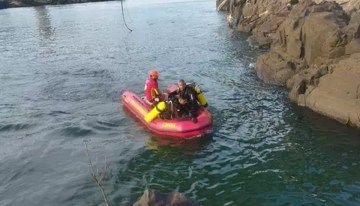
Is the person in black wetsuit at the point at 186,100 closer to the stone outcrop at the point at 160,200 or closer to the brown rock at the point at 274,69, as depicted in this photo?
the stone outcrop at the point at 160,200

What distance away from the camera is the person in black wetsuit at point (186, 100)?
45.5 feet

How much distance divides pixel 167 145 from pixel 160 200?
5.81 metres

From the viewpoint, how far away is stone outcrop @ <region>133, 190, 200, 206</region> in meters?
7.45

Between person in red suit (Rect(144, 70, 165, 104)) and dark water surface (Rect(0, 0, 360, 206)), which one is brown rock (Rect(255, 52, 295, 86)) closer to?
dark water surface (Rect(0, 0, 360, 206))

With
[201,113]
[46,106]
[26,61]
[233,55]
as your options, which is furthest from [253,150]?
[26,61]

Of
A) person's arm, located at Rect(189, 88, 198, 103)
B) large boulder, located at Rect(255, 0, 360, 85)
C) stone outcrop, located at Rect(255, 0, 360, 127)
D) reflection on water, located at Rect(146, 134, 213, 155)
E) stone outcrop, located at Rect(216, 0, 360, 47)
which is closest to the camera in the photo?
reflection on water, located at Rect(146, 134, 213, 155)

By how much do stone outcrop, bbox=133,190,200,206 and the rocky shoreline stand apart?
882cm

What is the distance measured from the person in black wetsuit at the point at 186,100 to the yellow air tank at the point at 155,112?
0.50m

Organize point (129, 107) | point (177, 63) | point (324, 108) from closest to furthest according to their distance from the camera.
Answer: point (324, 108)
point (129, 107)
point (177, 63)

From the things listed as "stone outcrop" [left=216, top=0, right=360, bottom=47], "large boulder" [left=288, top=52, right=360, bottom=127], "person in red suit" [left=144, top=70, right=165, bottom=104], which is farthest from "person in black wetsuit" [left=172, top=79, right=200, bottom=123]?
"stone outcrop" [left=216, top=0, right=360, bottom=47]

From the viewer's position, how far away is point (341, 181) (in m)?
10.6

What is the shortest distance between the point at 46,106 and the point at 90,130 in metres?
4.32

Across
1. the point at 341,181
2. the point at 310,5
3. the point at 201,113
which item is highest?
the point at 310,5

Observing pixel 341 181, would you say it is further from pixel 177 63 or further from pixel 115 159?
pixel 177 63
